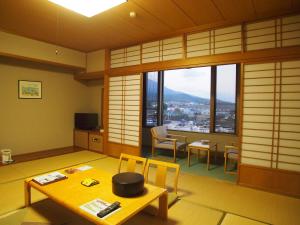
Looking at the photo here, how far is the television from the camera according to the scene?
589cm

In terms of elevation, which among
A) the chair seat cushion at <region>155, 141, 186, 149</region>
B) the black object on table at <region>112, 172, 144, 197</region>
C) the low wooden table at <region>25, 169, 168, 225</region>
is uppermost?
the black object on table at <region>112, 172, 144, 197</region>

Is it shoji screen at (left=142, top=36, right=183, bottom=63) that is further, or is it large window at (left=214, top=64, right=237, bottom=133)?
large window at (left=214, top=64, right=237, bottom=133)

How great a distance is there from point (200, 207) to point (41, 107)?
457cm

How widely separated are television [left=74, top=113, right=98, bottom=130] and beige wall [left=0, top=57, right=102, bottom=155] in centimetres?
21

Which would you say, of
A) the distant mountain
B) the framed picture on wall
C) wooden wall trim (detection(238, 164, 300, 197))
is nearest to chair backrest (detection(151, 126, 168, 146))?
the distant mountain

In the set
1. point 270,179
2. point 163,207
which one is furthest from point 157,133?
point 163,207

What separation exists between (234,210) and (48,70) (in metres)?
5.23

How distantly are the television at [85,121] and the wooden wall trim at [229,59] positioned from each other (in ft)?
7.04

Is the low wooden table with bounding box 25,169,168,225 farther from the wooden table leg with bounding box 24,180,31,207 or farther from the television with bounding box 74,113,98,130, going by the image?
the television with bounding box 74,113,98,130

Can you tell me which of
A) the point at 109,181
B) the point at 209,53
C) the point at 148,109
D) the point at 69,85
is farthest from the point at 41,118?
the point at 209,53

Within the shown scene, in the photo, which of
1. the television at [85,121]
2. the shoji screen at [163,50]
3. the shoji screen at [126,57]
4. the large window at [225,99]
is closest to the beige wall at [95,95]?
the television at [85,121]

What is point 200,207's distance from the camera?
2.58m

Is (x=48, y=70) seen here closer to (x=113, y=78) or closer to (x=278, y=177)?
(x=113, y=78)

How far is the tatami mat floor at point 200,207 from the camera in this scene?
2.25 meters
